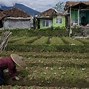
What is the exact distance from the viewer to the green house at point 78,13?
53.2 metres

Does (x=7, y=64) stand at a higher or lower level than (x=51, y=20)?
higher

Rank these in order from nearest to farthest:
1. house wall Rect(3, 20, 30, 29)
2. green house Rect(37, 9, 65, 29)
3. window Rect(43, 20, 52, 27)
→ 1. green house Rect(37, 9, 65, 29)
2. house wall Rect(3, 20, 30, 29)
3. window Rect(43, 20, 52, 27)

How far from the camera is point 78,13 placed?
174 feet

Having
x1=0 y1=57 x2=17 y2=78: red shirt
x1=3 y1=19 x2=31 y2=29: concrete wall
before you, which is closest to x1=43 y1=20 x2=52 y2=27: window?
x1=3 y1=19 x2=31 y2=29: concrete wall

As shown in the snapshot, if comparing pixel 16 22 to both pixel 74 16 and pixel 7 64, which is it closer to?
pixel 74 16

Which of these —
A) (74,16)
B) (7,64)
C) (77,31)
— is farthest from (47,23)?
(7,64)

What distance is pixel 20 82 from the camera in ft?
36.7

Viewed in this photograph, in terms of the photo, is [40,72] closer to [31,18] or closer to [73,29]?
[73,29]

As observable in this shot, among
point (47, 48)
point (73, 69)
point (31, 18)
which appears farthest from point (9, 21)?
point (73, 69)

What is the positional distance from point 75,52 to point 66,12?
1611 inches

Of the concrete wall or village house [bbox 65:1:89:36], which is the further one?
the concrete wall

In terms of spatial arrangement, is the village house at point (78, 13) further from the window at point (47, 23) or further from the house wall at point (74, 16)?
the window at point (47, 23)

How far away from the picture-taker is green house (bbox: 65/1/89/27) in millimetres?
53150

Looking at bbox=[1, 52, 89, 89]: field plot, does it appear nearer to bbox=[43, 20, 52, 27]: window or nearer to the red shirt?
the red shirt
